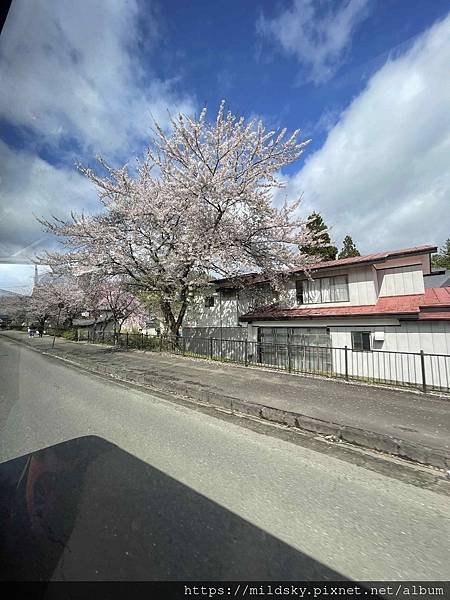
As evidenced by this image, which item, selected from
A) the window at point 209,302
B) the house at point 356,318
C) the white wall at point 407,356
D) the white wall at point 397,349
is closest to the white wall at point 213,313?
the window at point 209,302

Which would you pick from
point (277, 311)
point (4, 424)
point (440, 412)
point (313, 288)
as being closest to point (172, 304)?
point (277, 311)

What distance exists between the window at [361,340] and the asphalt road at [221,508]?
9660mm

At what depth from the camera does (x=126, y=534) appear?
7.68ft

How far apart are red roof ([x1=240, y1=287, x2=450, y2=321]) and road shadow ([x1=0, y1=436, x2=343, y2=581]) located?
11.3m

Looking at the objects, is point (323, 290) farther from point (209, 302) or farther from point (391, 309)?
point (209, 302)

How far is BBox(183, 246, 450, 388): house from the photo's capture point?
11.2 m

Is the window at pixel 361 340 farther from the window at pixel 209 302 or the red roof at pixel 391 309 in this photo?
the window at pixel 209 302

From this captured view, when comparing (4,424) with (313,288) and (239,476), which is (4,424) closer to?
(239,476)

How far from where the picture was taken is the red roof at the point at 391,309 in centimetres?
1116

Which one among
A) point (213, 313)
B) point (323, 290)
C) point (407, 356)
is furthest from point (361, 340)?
point (213, 313)

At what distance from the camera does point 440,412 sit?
560 centimetres

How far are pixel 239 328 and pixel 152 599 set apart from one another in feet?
49.7

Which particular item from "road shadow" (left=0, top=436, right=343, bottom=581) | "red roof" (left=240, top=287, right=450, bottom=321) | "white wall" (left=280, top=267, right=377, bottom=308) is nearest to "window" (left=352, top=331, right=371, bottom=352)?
"red roof" (left=240, top=287, right=450, bottom=321)

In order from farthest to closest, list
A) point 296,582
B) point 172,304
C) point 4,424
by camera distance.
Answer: point 172,304 < point 4,424 < point 296,582
